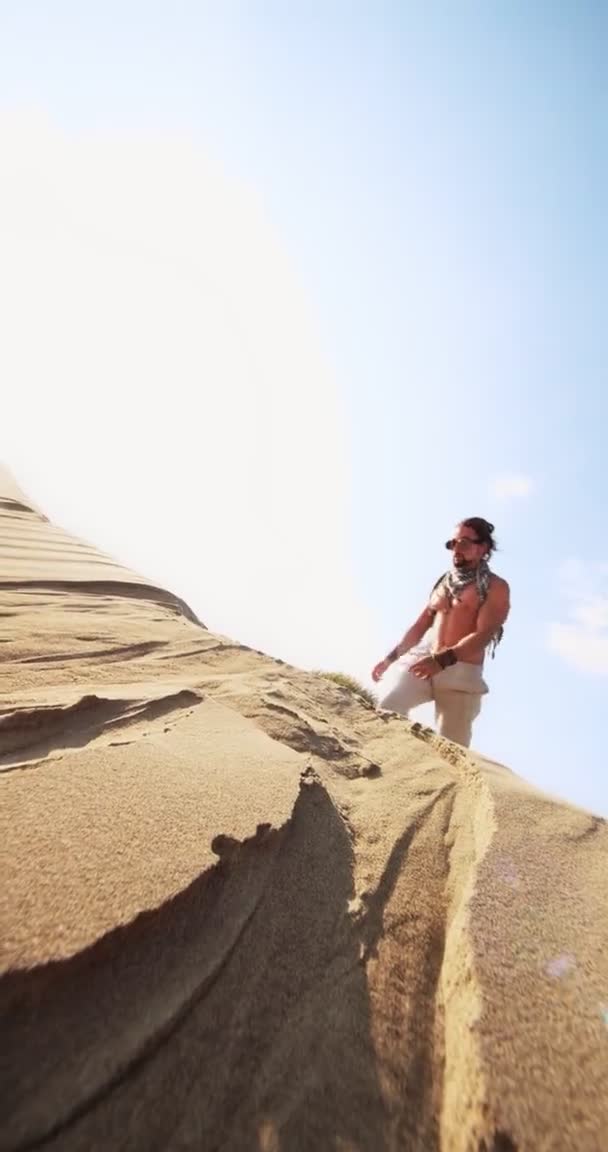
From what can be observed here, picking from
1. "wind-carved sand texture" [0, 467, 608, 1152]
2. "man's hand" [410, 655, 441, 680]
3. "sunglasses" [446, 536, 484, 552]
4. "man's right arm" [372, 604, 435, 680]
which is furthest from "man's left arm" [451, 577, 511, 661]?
"wind-carved sand texture" [0, 467, 608, 1152]

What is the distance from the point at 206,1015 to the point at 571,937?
0.63 meters

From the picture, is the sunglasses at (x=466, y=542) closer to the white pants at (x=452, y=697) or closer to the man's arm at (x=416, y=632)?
the man's arm at (x=416, y=632)

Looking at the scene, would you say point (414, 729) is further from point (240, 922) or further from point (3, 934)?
point (3, 934)

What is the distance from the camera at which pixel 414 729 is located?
2.05 m

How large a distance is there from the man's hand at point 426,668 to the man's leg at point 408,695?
13cm

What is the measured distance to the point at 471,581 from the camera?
10.3ft

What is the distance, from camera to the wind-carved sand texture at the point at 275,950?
0.62 m

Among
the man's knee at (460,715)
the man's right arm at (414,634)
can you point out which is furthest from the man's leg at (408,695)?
the man's right arm at (414,634)

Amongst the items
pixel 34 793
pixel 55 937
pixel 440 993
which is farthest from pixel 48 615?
pixel 440 993

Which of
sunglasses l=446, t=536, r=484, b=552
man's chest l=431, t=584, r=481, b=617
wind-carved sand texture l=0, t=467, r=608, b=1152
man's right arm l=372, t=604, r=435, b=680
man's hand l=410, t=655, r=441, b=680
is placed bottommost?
wind-carved sand texture l=0, t=467, r=608, b=1152

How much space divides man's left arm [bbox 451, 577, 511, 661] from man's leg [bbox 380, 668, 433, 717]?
28 centimetres

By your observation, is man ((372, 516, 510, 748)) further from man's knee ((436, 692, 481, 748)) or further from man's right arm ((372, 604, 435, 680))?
man's right arm ((372, 604, 435, 680))

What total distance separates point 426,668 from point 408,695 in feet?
0.81

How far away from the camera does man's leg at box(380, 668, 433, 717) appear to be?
3.07 meters
